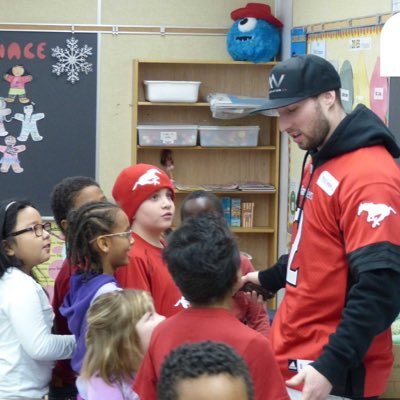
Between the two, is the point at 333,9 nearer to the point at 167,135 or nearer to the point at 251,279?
the point at 167,135

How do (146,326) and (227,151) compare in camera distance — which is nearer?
(146,326)

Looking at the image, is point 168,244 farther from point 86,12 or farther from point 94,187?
point 86,12

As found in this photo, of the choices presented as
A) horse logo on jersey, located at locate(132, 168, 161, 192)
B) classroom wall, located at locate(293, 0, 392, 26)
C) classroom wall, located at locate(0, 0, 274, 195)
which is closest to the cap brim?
horse logo on jersey, located at locate(132, 168, 161, 192)

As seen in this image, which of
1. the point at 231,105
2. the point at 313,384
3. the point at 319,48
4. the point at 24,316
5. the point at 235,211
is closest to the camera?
the point at 313,384

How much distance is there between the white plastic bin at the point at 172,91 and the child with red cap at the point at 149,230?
267 centimetres

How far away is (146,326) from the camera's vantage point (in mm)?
2215

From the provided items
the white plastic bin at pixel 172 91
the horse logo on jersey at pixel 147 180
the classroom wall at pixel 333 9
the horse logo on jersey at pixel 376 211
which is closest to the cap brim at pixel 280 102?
the horse logo on jersey at pixel 376 211

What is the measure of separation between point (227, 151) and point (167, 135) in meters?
0.49

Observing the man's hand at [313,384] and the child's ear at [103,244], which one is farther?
the child's ear at [103,244]

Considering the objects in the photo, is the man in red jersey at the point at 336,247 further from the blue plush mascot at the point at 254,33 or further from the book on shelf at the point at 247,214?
the book on shelf at the point at 247,214

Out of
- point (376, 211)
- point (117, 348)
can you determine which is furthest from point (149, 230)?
point (376, 211)

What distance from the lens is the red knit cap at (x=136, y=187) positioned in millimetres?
2826

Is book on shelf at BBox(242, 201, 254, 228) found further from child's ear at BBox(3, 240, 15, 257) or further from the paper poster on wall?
child's ear at BBox(3, 240, 15, 257)

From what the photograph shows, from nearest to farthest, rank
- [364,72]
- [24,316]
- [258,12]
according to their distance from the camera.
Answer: [24,316] < [364,72] < [258,12]
